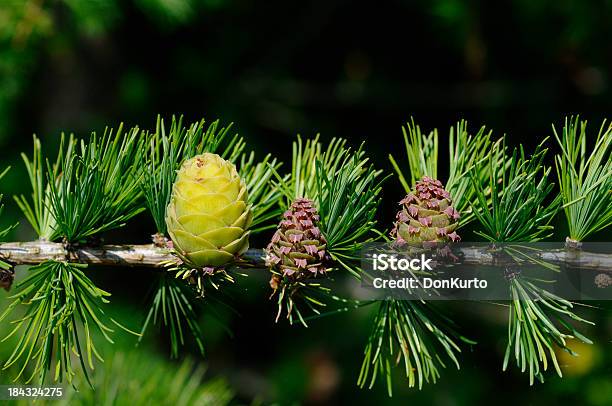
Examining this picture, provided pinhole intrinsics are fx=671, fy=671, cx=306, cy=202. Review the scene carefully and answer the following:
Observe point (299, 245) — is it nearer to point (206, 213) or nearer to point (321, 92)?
point (206, 213)

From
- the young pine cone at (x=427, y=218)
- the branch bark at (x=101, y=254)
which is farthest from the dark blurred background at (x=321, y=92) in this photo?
the young pine cone at (x=427, y=218)

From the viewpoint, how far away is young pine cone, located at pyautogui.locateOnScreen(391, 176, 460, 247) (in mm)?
562

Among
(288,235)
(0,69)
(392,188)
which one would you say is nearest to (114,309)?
(0,69)

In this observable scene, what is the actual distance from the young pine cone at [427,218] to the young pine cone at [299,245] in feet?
0.23

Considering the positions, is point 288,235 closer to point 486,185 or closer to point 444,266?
point 444,266

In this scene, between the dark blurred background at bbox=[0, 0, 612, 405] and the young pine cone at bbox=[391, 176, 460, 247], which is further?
the dark blurred background at bbox=[0, 0, 612, 405]

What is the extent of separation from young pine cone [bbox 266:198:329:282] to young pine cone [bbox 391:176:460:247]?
0.07m

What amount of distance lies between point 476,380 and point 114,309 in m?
0.87

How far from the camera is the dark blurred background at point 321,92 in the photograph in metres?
1.62

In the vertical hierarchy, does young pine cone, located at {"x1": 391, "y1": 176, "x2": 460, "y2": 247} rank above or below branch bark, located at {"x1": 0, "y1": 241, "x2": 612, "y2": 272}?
above

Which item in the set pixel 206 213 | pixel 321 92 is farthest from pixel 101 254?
pixel 321 92

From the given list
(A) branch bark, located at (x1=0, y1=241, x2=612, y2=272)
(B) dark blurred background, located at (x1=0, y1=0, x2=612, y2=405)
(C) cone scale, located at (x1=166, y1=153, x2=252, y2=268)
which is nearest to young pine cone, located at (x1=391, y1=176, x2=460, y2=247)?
(A) branch bark, located at (x1=0, y1=241, x2=612, y2=272)

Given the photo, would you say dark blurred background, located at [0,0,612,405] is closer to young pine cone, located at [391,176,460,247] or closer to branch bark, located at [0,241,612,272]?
branch bark, located at [0,241,612,272]

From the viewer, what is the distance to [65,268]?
586 millimetres
